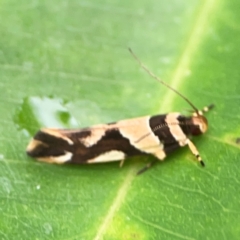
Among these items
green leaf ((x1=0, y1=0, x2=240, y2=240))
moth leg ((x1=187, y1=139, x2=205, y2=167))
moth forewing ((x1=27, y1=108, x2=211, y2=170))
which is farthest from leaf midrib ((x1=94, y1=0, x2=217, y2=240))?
moth leg ((x1=187, y1=139, x2=205, y2=167))

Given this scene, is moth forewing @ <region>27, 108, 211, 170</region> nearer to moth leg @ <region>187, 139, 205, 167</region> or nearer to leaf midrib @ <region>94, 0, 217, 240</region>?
moth leg @ <region>187, 139, 205, 167</region>

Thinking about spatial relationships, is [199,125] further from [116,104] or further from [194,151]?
[116,104]

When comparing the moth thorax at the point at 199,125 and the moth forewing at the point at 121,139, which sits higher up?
the moth thorax at the point at 199,125

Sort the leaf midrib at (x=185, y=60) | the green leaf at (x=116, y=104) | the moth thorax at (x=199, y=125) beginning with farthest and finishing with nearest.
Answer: the moth thorax at (x=199, y=125), the leaf midrib at (x=185, y=60), the green leaf at (x=116, y=104)

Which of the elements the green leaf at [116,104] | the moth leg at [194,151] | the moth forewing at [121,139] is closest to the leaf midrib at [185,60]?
the green leaf at [116,104]

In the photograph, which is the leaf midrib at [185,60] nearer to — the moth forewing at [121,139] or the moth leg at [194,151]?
the moth forewing at [121,139]

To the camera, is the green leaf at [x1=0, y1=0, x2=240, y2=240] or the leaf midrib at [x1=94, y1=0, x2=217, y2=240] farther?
the leaf midrib at [x1=94, y1=0, x2=217, y2=240]

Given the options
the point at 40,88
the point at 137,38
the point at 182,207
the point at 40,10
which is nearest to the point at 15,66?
the point at 40,88
